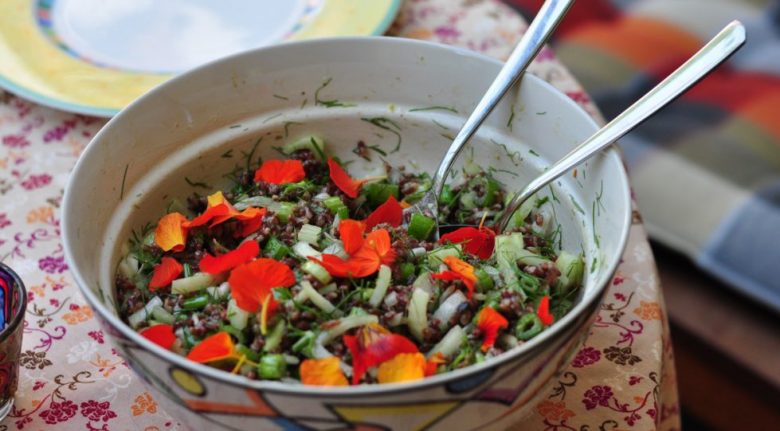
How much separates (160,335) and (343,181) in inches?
13.0

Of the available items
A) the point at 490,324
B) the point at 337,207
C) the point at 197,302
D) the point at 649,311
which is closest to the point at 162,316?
the point at 197,302

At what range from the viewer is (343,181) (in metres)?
1.05

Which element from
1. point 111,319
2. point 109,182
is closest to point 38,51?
point 109,182

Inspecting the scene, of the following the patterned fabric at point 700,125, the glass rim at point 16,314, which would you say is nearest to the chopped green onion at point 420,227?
the glass rim at point 16,314

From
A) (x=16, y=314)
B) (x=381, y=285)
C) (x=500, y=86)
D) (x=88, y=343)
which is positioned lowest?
(x=88, y=343)

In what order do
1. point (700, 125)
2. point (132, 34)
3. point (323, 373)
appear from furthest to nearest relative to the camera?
point (700, 125)
point (132, 34)
point (323, 373)

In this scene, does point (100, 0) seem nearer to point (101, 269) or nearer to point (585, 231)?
point (101, 269)

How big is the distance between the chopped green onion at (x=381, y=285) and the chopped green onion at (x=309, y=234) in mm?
103

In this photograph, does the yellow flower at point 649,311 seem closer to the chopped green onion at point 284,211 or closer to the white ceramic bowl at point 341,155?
the white ceramic bowl at point 341,155

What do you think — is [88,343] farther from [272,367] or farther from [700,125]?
[700,125]

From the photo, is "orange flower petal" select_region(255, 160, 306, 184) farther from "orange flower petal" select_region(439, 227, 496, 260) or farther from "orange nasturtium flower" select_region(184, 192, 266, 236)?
"orange flower petal" select_region(439, 227, 496, 260)

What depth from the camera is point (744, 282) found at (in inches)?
64.7

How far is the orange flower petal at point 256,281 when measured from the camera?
2.69ft

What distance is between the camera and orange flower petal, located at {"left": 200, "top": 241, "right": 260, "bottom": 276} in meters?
0.88
